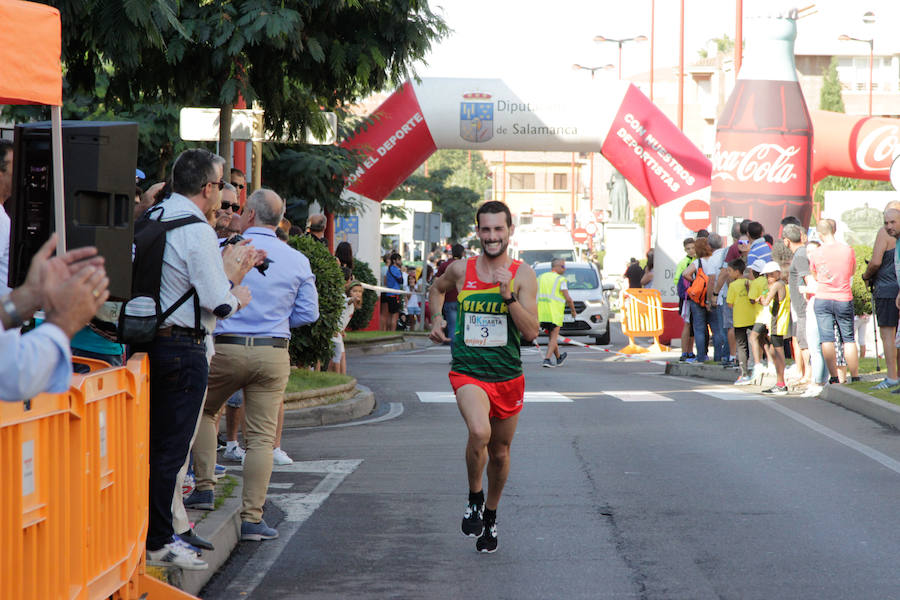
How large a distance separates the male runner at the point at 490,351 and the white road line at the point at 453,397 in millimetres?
8171

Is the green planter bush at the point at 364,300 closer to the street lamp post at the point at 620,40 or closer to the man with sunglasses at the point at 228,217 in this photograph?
the man with sunglasses at the point at 228,217

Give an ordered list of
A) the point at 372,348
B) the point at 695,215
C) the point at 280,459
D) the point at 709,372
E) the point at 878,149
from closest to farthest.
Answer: the point at 280,459 → the point at 709,372 → the point at 372,348 → the point at 695,215 → the point at 878,149

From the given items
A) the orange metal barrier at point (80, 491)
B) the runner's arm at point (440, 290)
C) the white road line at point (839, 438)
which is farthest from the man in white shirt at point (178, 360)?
the white road line at point (839, 438)

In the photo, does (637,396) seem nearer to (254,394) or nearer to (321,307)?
(321,307)

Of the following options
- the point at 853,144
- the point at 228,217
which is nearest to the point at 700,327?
the point at 853,144

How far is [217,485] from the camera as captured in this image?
866cm

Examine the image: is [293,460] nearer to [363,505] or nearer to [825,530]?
[363,505]

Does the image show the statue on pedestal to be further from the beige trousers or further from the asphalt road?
the beige trousers

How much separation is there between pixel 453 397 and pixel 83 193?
10.6 m

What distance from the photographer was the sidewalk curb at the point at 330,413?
1329 cm

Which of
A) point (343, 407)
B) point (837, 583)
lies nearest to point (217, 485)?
point (837, 583)

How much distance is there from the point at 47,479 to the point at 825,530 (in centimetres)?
485

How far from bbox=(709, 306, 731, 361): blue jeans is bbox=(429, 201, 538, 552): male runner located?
41.9ft

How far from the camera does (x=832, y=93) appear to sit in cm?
7594
